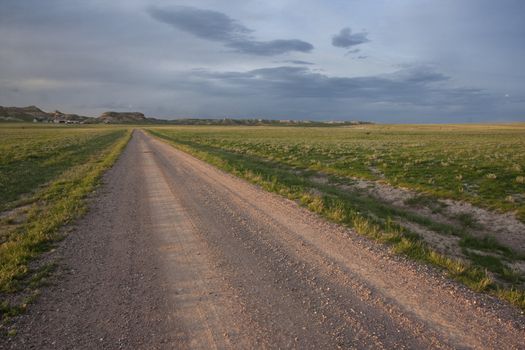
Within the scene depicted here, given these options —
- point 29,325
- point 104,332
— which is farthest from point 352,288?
point 29,325

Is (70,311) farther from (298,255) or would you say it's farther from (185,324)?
(298,255)

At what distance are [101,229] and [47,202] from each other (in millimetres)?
4818

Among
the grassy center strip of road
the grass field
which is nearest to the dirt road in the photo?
the grassy center strip of road

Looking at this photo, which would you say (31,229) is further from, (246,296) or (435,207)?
(435,207)

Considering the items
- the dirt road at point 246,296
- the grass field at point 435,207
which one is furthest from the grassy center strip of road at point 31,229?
the grass field at point 435,207

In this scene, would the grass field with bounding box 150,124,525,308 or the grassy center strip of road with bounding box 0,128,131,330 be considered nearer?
the grassy center strip of road with bounding box 0,128,131,330

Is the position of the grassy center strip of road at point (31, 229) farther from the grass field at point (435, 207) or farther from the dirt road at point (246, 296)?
the grass field at point (435, 207)

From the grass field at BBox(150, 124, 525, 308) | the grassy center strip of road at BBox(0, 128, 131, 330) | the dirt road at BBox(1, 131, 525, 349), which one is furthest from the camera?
the grass field at BBox(150, 124, 525, 308)

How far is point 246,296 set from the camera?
5508 mm

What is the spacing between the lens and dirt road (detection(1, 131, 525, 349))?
445 centimetres

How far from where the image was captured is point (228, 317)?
4.90m

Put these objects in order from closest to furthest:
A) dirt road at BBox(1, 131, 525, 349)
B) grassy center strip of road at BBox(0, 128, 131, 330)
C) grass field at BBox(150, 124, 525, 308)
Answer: dirt road at BBox(1, 131, 525, 349) < grassy center strip of road at BBox(0, 128, 131, 330) < grass field at BBox(150, 124, 525, 308)

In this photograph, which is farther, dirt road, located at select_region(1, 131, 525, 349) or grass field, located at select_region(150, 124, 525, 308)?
grass field, located at select_region(150, 124, 525, 308)

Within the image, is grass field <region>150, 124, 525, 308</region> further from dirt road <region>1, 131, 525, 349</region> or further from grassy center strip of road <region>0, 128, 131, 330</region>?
grassy center strip of road <region>0, 128, 131, 330</region>
